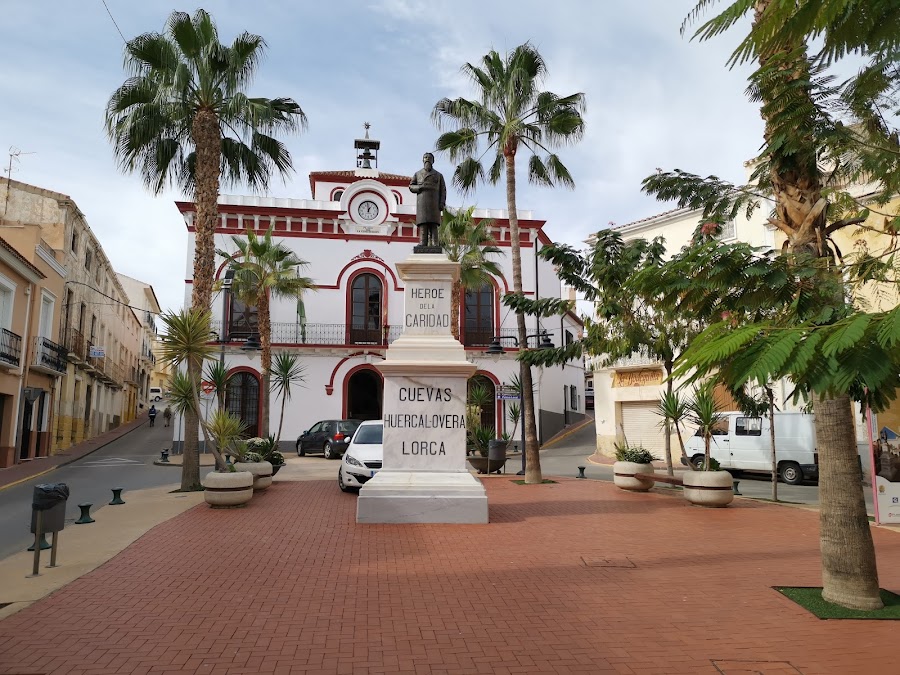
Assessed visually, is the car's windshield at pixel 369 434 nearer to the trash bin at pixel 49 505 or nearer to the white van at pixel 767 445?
the trash bin at pixel 49 505

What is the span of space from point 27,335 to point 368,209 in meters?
15.0

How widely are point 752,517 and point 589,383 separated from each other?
5313cm

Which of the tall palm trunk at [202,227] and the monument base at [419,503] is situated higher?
the tall palm trunk at [202,227]

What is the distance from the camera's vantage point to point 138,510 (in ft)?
36.8

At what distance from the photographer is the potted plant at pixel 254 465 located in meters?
13.4

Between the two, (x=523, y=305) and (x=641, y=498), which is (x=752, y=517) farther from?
(x=523, y=305)

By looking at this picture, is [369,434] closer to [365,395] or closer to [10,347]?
[10,347]

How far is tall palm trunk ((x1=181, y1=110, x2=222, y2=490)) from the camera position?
44.5 ft

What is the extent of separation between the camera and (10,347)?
22031mm

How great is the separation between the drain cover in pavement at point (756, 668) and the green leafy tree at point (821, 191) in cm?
163

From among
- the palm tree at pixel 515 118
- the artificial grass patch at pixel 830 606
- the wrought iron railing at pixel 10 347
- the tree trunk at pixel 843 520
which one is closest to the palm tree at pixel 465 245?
the palm tree at pixel 515 118

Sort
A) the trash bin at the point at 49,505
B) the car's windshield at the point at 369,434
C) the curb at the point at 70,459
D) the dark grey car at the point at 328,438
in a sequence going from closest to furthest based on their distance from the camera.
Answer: the trash bin at the point at 49,505 < the car's windshield at the point at 369,434 < the curb at the point at 70,459 < the dark grey car at the point at 328,438

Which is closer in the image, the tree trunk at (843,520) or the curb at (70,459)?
the tree trunk at (843,520)

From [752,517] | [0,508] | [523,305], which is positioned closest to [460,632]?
[752,517]
